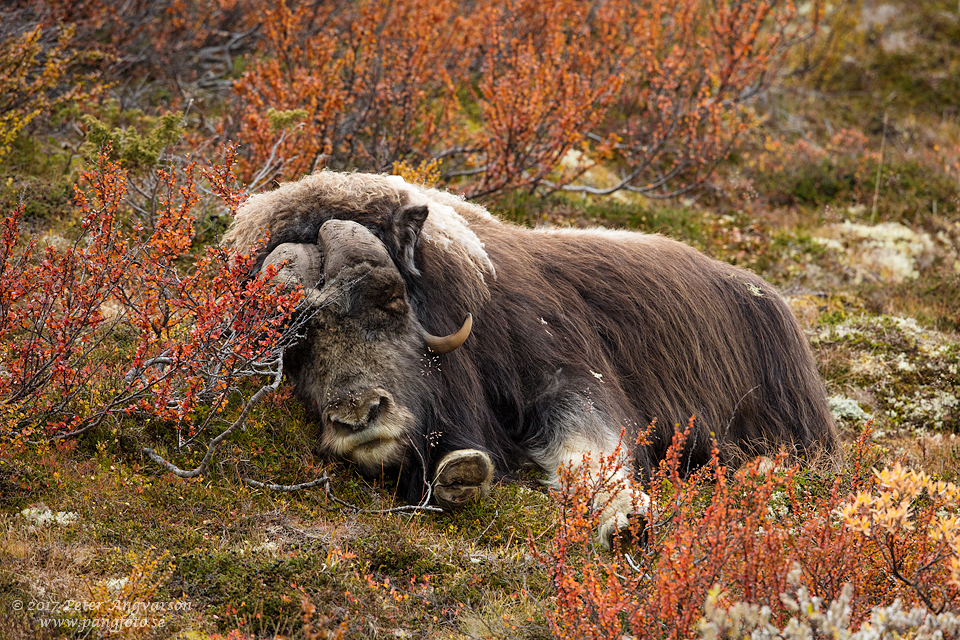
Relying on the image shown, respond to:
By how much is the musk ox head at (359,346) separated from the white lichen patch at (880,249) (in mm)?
5400

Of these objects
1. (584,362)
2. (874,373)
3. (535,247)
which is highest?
(535,247)

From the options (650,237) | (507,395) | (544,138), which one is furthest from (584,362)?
(544,138)

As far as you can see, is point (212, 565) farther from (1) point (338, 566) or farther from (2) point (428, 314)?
(2) point (428, 314)

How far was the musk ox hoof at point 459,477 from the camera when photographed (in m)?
3.51

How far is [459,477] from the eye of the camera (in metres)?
3.52

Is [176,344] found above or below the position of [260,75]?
below

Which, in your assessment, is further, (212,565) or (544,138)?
(544,138)

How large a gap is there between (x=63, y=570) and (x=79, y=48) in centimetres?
606

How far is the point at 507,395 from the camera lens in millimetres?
4086

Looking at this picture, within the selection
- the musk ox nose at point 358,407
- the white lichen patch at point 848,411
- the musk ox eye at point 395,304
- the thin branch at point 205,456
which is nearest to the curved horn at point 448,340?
the musk ox eye at point 395,304

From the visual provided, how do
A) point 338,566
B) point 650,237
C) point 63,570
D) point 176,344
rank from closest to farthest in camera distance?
point 63,570 < point 338,566 < point 176,344 < point 650,237

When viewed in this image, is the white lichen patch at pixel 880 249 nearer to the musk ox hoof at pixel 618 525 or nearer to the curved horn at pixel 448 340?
the musk ox hoof at pixel 618 525

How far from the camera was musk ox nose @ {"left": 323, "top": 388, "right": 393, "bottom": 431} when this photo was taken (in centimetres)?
345

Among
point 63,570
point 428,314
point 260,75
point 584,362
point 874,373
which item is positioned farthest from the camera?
point 260,75
